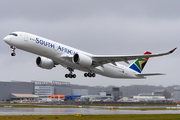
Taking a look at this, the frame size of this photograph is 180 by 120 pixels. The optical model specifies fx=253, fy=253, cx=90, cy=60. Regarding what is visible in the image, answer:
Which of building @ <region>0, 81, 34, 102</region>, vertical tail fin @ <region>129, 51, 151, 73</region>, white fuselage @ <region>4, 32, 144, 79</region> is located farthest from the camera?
building @ <region>0, 81, 34, 102</region>

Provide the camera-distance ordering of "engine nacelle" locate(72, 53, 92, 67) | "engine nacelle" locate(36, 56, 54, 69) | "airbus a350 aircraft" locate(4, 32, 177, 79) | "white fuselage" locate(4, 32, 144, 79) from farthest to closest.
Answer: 1. "engine nacelle" locate(36, 56, 54, 69)
2. "engine nacelle" locate(72, 53, 92, 67)
3. "airbus a350 aircraft" locate(4, 32, 177, 79)
4. "white fuselage" locate(4, 32, 144, 79)

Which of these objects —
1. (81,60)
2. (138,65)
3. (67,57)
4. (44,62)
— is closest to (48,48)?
(67,57)

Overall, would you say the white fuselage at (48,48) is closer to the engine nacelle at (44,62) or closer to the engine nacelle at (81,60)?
the engine nacelle at (81,60)

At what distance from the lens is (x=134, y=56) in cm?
4191

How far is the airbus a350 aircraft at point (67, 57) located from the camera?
38.7 meters

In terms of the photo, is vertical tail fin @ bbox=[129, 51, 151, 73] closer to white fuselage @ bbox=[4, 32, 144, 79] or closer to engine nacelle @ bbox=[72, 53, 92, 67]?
white fuselage @ bbox=[4, 32, 144, 79]

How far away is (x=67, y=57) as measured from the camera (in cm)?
4200

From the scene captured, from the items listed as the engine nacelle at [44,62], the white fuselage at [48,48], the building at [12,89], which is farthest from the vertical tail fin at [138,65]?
the building at [12,89]

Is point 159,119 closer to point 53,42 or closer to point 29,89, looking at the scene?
point 53,42

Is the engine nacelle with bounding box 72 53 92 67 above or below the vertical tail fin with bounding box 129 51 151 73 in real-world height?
below

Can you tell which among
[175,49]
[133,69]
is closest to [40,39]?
[175,49]

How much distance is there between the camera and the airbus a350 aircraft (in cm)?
3869

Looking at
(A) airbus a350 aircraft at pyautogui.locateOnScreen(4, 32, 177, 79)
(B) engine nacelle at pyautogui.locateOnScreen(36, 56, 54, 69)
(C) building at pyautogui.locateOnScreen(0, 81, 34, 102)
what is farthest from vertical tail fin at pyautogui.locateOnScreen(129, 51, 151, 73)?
(C) building at pyautogui.locateOnScreen(0, 81, 34, 102)

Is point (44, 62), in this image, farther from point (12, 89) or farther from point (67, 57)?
point (12, 89)
